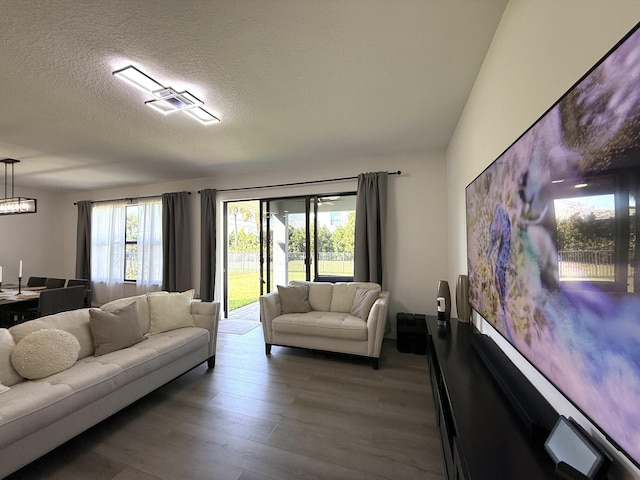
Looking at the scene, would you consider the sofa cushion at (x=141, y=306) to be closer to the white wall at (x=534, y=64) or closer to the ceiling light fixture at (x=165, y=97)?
the ceiling light fixture at (x=165, y=97)

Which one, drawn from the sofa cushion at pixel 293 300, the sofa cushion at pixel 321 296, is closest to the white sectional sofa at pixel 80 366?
the sofa cushion at pixel 293 300

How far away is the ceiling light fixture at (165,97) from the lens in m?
1.98

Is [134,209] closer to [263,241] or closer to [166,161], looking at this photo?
[166,161]

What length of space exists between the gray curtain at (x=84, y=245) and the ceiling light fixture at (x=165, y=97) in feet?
16.1

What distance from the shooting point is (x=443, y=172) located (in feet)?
12.2

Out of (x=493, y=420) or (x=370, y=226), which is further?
(x=370, y=226)

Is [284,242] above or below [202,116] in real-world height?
below

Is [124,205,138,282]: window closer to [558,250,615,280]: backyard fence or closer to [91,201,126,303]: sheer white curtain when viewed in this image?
[91,201,126,303]: sheer white curtain

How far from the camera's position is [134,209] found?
5680 mm

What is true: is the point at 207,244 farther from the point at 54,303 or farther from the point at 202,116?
the point at 202,116

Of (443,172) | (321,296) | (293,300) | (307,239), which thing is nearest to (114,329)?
(293,300)

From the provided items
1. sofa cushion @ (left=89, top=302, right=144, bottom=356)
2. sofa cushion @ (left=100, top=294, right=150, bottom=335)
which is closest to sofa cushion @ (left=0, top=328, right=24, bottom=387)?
sofa cushion @ (left=89, top=302, right=144, bottom=356)

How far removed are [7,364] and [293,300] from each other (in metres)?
2.45

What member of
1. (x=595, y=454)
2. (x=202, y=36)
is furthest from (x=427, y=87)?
(x=595, y=454)
